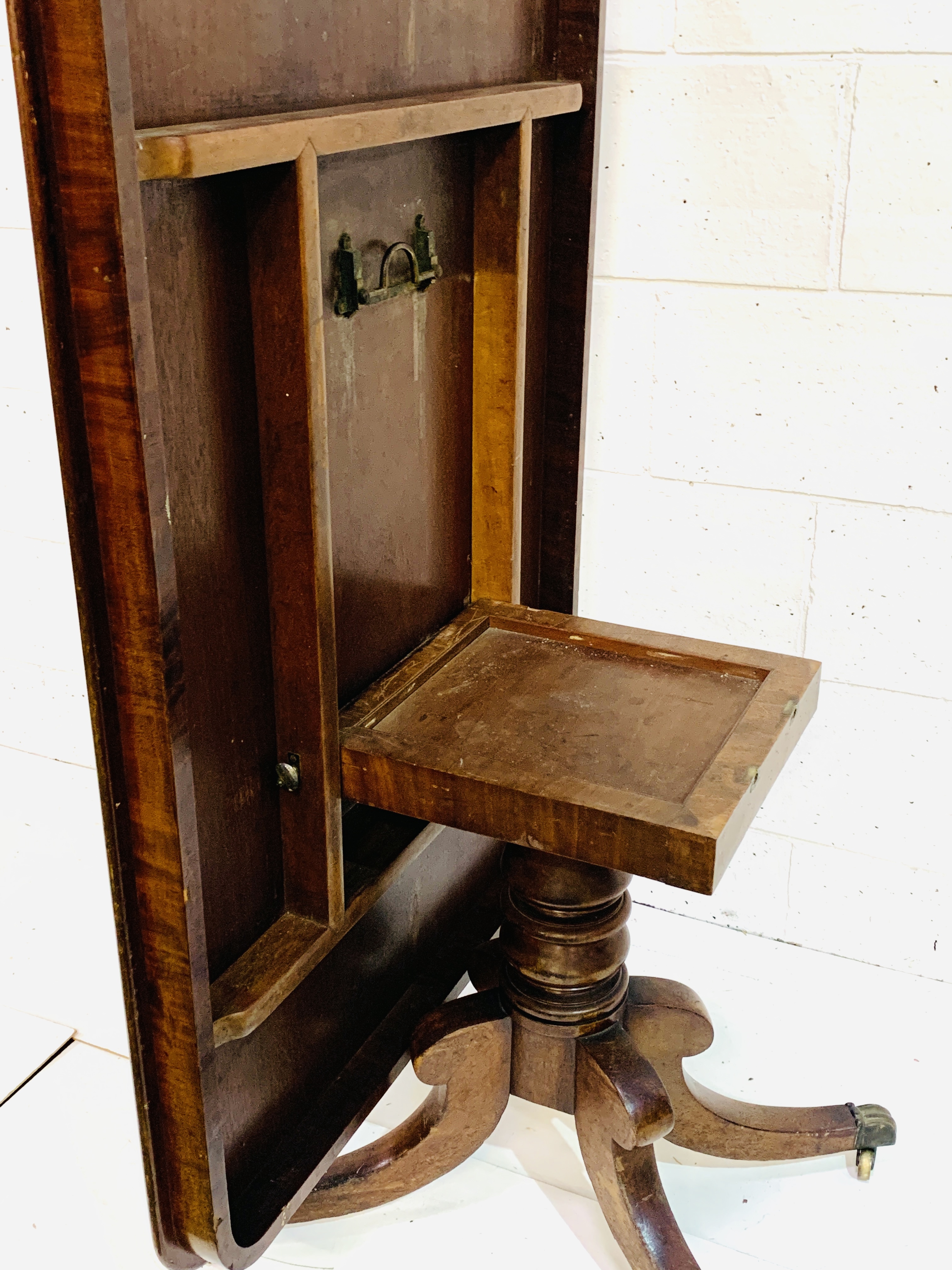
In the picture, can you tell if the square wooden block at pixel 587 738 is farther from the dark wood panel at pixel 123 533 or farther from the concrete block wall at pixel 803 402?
the concrete block wall at pixel 803 402

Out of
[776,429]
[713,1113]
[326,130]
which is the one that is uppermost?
[326,130]

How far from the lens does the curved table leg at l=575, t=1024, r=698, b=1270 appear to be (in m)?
1.37

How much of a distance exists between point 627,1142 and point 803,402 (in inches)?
37.8

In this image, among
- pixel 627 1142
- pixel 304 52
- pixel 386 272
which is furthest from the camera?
pixel 627 1142

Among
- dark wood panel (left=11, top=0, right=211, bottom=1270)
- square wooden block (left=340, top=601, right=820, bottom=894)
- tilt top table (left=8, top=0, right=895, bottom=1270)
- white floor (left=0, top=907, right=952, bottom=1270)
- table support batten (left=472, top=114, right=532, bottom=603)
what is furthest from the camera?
white floor (left=0, top=907, right=952, bottom=1270)

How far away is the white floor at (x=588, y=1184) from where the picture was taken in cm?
148

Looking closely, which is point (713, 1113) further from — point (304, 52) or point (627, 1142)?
point (304, 52)

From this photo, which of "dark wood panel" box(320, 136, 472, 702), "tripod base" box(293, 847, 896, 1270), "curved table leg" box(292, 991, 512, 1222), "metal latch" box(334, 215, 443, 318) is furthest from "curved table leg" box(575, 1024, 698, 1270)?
"metal latch" box(334, 215, 443, 318)

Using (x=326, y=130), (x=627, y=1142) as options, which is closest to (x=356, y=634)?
(x=326, y=130)

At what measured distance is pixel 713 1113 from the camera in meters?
1.52

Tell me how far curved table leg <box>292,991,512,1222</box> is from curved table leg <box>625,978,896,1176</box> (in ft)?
0.58

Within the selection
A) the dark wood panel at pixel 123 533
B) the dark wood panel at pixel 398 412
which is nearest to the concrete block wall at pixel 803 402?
the dark wood panel at pixel 398 412

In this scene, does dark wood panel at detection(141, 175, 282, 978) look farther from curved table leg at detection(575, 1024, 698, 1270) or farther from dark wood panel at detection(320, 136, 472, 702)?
curved table leg at detection(575, 1024, 698, 1270)

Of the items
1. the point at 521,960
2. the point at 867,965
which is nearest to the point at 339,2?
the point at 521,960
